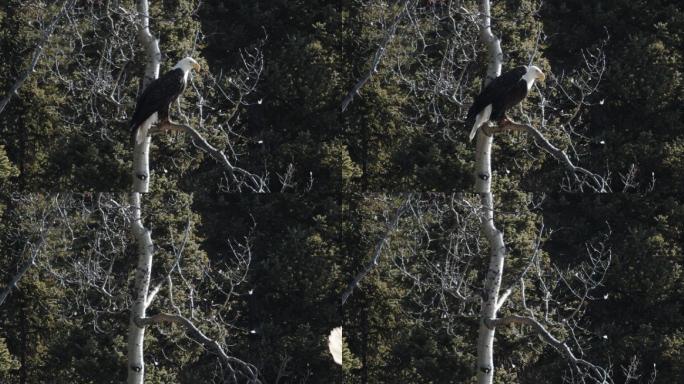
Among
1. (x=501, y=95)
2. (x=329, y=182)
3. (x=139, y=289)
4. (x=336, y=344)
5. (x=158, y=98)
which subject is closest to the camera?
(x=158, y=98)

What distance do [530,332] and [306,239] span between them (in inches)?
139

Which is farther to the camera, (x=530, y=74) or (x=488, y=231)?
(x=488, y=231)

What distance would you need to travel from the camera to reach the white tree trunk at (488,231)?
12234mm

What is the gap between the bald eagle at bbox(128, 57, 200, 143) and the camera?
11891 millimetres

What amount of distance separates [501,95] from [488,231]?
4.49 feet

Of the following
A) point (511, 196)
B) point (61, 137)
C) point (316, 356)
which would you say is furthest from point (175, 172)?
point (511, 196)

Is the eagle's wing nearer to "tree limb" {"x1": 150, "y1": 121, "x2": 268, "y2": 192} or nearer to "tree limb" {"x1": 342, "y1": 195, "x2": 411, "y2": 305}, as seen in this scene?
"tree limb" {"x1": 150, "y1": 121, "x2": 268, "y2": 192}

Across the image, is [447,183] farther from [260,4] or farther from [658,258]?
[260,4]

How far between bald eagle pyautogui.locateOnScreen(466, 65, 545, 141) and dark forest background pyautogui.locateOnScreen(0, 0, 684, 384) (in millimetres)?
3946

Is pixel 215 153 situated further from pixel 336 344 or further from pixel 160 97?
pixel 336 344

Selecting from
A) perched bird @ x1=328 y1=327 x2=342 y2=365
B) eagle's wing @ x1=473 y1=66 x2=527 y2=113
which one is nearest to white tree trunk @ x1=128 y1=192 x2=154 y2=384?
eagle's wing @ x1=473 y1=66 x2=527 y2=113

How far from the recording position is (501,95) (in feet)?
39.5

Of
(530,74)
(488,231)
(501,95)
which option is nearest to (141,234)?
(488,231)

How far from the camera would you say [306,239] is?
60.1ft
